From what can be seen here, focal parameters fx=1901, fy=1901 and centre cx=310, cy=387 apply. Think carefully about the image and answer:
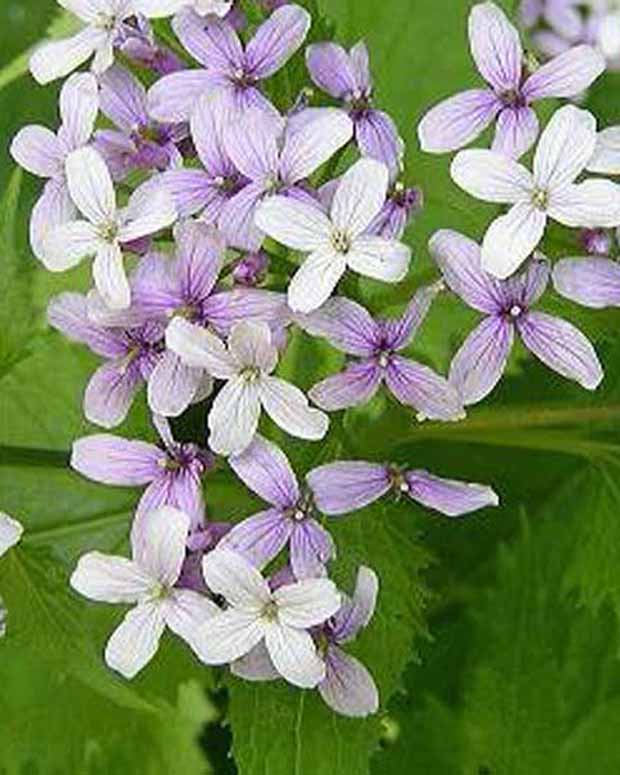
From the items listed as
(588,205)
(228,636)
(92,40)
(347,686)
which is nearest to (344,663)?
(347,686)

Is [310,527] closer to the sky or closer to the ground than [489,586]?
closer to the sky

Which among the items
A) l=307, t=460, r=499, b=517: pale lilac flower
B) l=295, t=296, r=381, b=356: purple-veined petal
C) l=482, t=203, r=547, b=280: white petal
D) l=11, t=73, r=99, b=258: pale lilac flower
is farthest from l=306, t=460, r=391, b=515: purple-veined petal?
l=11, t=73, r=99, b=258: pale lilac flower

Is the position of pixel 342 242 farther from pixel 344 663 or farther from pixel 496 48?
pixel 344 663

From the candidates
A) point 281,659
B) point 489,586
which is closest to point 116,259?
point 281,659

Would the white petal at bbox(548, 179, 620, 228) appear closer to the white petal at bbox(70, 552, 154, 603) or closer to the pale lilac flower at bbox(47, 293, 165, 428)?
the pale lilac flower at bbox(47, 293, 165, 428)

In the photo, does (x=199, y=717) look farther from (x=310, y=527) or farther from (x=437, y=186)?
(x=310, y=527)

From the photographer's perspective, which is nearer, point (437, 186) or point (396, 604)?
point (396, 604)
